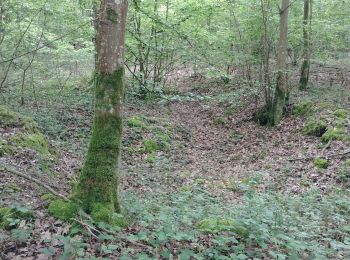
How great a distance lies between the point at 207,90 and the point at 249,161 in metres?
11.4

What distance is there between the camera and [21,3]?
1093cm

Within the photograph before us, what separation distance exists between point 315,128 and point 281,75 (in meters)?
2.76

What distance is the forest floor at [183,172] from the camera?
4066 mm

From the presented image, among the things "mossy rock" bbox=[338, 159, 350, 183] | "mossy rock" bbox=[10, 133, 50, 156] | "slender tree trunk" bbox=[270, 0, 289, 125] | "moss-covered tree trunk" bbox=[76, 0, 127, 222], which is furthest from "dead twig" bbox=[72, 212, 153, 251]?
"slender tree trunk" bbox=[270, 0, 289, 125]

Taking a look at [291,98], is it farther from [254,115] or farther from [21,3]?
[21,3]

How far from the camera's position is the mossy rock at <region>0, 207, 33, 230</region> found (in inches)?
169

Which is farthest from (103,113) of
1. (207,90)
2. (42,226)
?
(207,90)

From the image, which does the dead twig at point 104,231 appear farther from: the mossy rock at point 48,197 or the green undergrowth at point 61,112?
the green undergrowth at point 61,112

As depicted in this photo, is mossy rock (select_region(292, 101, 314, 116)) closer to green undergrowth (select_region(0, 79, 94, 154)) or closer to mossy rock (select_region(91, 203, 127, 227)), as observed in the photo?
green undergrowth (select_region(0, 79, 94, 154))

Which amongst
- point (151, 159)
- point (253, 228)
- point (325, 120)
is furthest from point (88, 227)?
point (325, 120)

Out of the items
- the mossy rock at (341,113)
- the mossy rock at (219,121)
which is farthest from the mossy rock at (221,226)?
the mossy rock at (219,121)

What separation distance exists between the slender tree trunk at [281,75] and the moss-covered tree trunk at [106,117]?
930 cm

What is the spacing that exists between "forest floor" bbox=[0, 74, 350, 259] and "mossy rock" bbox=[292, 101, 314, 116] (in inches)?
6.2

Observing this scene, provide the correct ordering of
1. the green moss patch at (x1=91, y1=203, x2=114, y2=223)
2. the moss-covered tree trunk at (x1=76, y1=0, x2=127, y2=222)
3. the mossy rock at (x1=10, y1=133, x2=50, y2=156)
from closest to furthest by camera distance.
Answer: the green moss patch at (x1=91, y1=203, x2=114, y2=223) → the moss-covered tree trunk at (x1=76, y1=0, x2=127, y2=222) → the mossy rock at (x1=10, y1=133, x2=50, y2=156)
